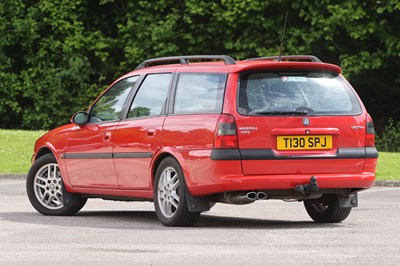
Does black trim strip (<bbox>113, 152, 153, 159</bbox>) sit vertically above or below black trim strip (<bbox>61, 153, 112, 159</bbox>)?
above

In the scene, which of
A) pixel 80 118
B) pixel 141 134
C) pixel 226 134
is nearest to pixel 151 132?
pixel 141 134

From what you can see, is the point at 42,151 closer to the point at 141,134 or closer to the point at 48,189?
the point at 48,189

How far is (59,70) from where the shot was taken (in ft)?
112

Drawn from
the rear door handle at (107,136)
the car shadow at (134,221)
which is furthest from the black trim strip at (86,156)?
the car shadow at (134,221)

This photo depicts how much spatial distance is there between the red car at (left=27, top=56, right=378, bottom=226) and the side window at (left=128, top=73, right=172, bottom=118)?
0.01 m

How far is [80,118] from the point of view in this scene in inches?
522

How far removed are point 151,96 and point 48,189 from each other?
6.20ft

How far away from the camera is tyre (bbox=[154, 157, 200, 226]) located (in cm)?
1176

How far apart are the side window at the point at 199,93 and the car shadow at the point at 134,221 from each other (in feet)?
3.86

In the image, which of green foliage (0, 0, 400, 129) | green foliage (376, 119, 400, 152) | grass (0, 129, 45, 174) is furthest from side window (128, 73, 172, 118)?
green foliage (0, 0, 400, 129)

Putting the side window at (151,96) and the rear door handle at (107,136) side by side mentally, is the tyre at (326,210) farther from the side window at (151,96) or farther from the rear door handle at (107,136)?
the rear door handle at (107,136)

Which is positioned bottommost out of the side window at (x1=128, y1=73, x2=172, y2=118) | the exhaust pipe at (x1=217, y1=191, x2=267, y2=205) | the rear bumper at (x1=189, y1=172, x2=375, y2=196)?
the exhaust pipe at (x1=217, y1=191, x2=267, y2=205)

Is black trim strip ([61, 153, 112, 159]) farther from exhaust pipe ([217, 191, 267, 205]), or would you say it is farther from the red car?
exhaust pipe ([217, 191, 267, 205])

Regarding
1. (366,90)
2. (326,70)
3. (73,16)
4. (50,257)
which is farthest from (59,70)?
(50,257)
